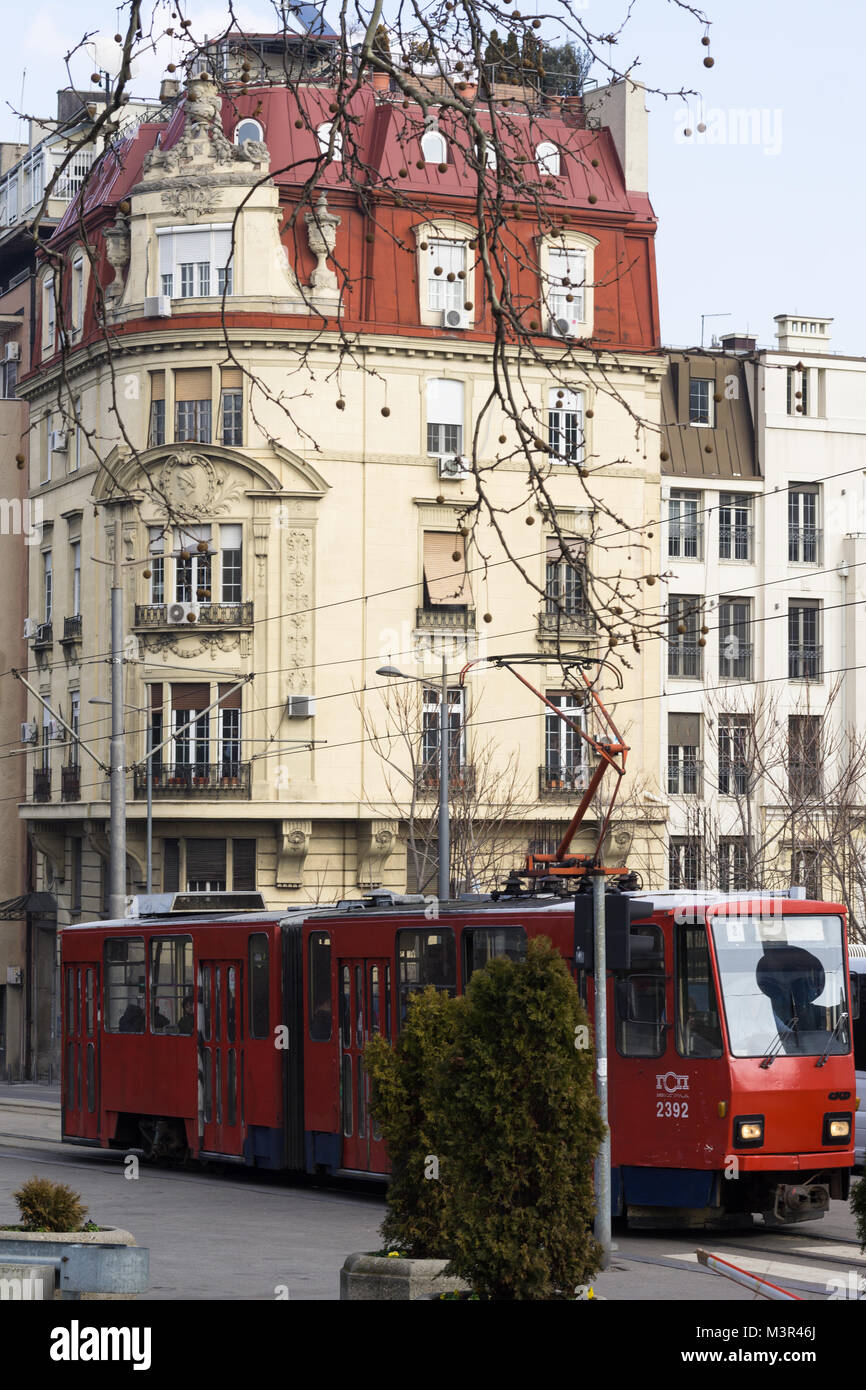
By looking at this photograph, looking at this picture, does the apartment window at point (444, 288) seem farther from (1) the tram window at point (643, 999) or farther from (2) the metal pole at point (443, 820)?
(1) the tram window at point (643, 999)

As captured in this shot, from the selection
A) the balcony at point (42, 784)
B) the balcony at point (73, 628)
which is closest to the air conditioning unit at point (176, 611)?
the balcony at point (73, 628)

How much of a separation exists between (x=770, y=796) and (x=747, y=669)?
10.6 feet

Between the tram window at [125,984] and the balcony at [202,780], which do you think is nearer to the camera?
the tram window at [125,984]

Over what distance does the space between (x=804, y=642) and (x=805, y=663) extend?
0.55m

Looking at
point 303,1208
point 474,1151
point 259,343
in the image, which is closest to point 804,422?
point 259,343

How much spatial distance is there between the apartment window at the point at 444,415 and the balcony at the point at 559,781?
24.5 ft

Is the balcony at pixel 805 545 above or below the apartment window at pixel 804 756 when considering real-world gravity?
above

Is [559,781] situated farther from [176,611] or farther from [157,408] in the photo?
[157,408]

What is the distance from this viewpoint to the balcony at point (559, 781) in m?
47.7

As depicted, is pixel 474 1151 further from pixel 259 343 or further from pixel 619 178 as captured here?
pixel 619 178

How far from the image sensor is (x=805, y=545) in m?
53.7

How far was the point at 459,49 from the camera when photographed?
338 inches

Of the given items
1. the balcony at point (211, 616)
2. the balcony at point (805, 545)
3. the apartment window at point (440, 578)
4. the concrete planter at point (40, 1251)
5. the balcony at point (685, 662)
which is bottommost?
the concrete planter at point (40, 1251)

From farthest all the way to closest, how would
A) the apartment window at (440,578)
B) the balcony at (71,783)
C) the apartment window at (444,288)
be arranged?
the balcony at (71,783)
the apartment window at (440,578)
the apartment window at (444,288)
